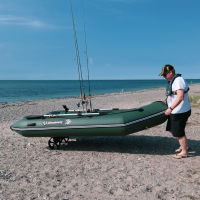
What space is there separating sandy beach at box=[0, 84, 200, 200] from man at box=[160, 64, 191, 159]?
69cm

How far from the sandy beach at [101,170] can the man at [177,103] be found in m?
0.69

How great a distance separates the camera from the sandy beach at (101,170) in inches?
133

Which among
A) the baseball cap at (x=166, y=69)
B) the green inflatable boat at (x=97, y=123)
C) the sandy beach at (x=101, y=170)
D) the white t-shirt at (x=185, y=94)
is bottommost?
the sandy beach at (x=101, y=170)

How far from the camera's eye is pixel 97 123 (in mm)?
5016

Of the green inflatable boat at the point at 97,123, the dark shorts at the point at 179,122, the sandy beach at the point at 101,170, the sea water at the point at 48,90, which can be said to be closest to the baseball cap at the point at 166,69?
the dark shorts at the point at 179,122

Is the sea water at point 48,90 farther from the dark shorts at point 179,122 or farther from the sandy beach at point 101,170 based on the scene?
the dark shorts at point 179,122

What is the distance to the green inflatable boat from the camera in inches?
194

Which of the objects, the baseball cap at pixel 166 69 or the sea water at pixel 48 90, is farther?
the sea water at pixel 48 90

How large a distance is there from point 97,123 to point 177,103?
1833mm

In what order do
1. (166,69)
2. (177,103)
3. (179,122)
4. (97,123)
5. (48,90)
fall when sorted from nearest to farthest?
(177,103) → (179,122) → (166,69) → (97,123) → (48,90)

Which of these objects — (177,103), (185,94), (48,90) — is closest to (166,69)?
(185,94)

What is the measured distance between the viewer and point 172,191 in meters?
3.38

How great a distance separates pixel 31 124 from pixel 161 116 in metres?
3.30

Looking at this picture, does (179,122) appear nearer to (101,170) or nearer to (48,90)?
(101,170)
